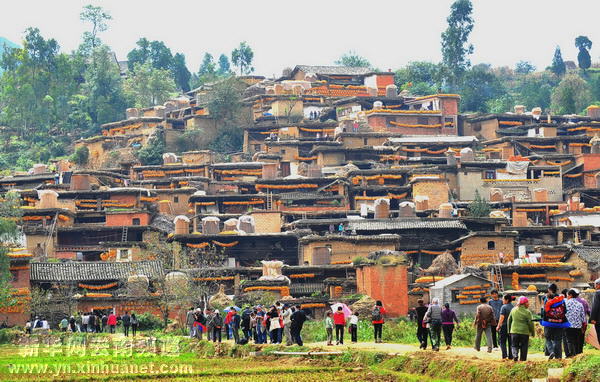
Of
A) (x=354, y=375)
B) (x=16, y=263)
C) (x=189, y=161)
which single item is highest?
(x=189, y=161)

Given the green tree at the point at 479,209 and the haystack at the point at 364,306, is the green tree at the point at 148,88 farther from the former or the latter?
the haystack at the point at 364,306

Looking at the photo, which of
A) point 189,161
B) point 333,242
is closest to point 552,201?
point 333,242

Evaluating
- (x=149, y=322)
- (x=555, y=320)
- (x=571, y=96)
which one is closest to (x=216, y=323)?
(x=555, y=320)

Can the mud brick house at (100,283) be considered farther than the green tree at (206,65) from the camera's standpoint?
No

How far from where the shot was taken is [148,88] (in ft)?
319

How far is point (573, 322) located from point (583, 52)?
99.5 metres

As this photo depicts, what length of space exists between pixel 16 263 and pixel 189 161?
2874cm

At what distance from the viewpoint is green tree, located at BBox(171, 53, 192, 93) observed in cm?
11000

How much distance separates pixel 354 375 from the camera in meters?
25.8

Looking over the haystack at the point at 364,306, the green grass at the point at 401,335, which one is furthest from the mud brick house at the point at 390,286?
the green grass at the point at 401,335

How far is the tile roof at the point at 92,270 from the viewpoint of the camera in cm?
5218

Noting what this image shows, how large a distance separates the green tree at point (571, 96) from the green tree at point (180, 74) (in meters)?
36.3

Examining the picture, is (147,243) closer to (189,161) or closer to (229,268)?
(229,268)

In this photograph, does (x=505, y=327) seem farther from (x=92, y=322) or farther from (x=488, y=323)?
(x=92, y=322)
